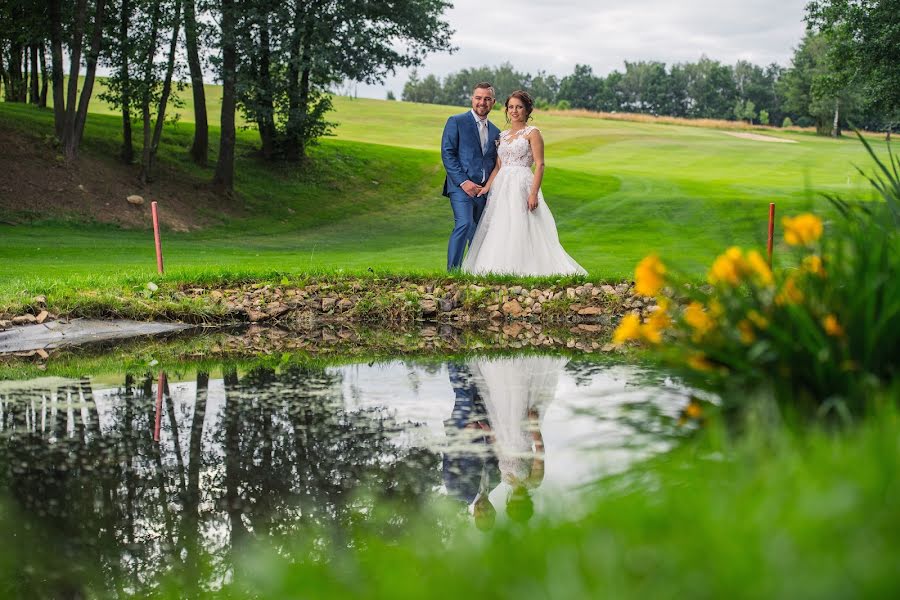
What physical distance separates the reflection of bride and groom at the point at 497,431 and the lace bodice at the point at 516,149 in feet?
16.6

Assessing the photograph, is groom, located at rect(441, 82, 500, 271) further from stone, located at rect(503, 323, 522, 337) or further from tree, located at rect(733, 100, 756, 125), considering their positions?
tree, located at rect(733, 100, 756, 125)

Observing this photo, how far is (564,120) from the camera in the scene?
72812 mm

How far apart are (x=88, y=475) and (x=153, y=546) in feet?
4.31

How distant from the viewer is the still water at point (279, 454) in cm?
416

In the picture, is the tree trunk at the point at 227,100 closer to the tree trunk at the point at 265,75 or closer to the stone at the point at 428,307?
the tree trunk at the point at 265,75

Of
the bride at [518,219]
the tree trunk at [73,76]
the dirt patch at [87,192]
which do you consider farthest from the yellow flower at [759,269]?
the tree trunk at [73,76]

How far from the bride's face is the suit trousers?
4.03 feet

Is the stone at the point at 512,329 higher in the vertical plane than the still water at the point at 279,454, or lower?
lower

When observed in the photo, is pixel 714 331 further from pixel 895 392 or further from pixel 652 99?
pixel 652 99

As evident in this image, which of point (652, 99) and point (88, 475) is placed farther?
point (652, 99)

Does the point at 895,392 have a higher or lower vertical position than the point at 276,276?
higher

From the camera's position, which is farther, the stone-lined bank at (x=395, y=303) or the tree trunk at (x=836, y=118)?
the tree trunk at (x=836, y=118)

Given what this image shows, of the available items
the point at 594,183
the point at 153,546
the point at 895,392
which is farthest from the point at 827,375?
the point at 594,183

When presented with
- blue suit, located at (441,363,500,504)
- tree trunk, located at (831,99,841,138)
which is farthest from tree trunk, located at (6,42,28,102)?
tree trunk, located at (831,99,841,138)
